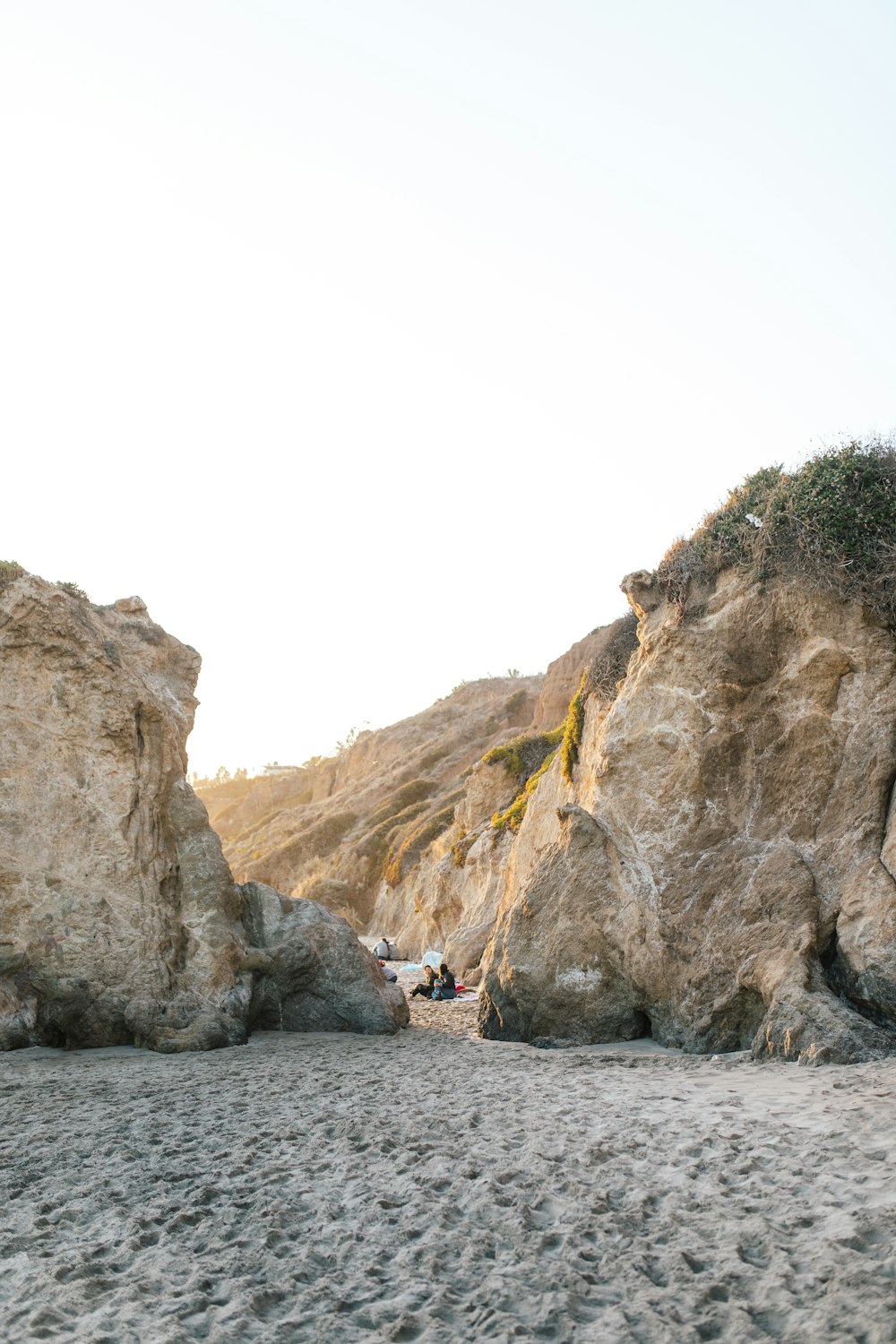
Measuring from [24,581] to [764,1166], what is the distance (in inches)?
462

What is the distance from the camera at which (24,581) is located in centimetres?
1372

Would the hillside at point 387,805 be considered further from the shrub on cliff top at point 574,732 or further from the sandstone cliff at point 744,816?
the sandstone cliff at point 744,816

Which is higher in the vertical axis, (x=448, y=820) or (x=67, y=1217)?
(x=448, y=820)

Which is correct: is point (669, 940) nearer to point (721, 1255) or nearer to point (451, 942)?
point (721, 1255)

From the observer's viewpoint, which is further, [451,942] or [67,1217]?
Result: [451,942]

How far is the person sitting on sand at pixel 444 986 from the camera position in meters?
20.3

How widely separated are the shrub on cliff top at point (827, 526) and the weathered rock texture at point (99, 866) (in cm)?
802

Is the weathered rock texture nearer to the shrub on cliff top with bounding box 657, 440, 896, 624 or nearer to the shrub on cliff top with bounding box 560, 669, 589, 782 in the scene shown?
the shrub on cliff top with bounding box 560, 669, 589, 782

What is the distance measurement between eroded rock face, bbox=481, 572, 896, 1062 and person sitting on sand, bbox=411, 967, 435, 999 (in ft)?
20.0

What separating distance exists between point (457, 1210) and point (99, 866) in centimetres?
853

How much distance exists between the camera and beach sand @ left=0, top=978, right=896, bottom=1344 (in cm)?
472

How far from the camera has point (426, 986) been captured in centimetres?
2111

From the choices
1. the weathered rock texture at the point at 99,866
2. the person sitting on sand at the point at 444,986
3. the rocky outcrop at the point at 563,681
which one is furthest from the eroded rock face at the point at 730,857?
the rocky outcrop at the point at 563,681

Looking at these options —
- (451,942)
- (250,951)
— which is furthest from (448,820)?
(250,951)
